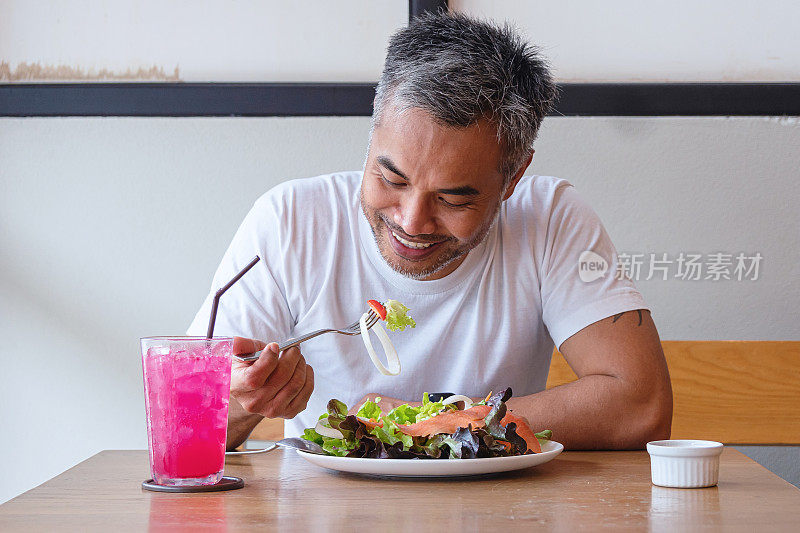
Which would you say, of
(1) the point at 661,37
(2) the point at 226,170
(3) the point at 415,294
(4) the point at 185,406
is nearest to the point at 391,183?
(3) the point at 415,294

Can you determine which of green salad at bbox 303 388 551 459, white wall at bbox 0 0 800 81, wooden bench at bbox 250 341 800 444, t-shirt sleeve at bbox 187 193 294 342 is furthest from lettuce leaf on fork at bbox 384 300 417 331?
white wall at bbox 0 0 800 81

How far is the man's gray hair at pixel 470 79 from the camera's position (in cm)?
148

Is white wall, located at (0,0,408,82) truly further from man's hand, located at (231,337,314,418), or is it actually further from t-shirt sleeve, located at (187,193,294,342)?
man's hand, located at (231,337,314,418)

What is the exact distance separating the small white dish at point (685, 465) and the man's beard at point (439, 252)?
62cm

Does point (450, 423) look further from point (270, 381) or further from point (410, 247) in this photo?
point (410, 247)

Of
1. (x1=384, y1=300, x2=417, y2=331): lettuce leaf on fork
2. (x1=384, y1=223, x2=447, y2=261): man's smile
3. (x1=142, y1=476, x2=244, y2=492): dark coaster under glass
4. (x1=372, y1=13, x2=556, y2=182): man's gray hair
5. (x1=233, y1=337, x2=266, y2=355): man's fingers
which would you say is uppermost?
(x1=372, y1=13, x2=556, y2=182): man's gray hair

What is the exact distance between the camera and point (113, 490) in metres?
1.06

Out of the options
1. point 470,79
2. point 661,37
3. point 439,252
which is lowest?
point 439,252

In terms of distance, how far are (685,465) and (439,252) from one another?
658 mm

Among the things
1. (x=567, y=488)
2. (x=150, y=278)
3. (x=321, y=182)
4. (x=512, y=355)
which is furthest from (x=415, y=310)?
(x=150, y=278)

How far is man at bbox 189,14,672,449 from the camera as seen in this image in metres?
1.48

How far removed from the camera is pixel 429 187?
1.48 meters

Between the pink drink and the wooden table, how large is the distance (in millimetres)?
35

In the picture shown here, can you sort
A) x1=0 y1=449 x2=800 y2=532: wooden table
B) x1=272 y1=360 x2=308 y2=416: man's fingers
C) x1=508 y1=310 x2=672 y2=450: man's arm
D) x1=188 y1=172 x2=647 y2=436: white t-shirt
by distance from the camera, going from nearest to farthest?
x1=0 y1=449 x2=800 y2=532: wooden table → x1=272 y1=360 x2=308 y2=416: man's fingers → x1=508 y1=310 x2=672 y2=450: man's arm → x1=188 y1=172 x2=647 y2=436: white t-shirt
